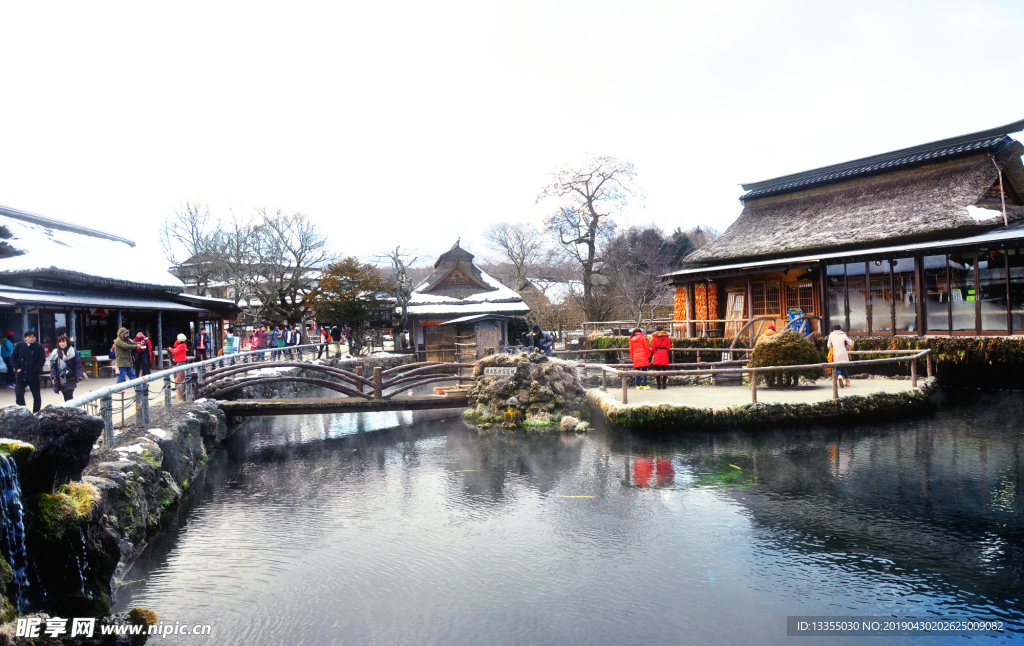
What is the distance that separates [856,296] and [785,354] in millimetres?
8490

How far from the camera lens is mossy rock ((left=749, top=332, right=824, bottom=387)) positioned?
1378 centimetres

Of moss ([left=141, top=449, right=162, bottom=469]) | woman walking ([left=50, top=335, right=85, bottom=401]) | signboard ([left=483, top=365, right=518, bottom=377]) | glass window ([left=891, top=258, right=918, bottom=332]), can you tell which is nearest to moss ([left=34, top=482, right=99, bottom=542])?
moss ([left=141, top=449, right=162, bottom=469])

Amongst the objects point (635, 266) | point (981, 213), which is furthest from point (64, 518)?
point (635, 266)

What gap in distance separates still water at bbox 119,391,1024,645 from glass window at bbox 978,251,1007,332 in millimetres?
7198

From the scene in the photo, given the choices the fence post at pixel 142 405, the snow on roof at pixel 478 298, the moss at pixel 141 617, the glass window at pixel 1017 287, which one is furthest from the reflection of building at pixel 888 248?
A: the moss at pixel 141 617

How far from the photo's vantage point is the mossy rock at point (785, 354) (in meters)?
13.8

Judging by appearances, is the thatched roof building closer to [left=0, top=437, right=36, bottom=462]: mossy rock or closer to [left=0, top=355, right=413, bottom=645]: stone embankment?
[left=0, top=355, right=413, bottom=645]: stone embankment

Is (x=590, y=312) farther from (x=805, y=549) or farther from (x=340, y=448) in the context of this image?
(x=805, y=549)

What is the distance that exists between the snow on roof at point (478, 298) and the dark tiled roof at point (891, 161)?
41.0 ft

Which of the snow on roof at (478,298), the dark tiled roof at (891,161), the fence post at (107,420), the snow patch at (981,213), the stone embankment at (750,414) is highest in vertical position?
the dark tiled roof at (891,161)

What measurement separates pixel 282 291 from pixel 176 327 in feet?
26.6

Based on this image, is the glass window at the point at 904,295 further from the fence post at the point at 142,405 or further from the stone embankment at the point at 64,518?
the stone embankment at the point at 64,518

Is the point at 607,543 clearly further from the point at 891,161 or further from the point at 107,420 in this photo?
the point at 891,161

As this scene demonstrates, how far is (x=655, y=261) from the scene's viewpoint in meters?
40.1
